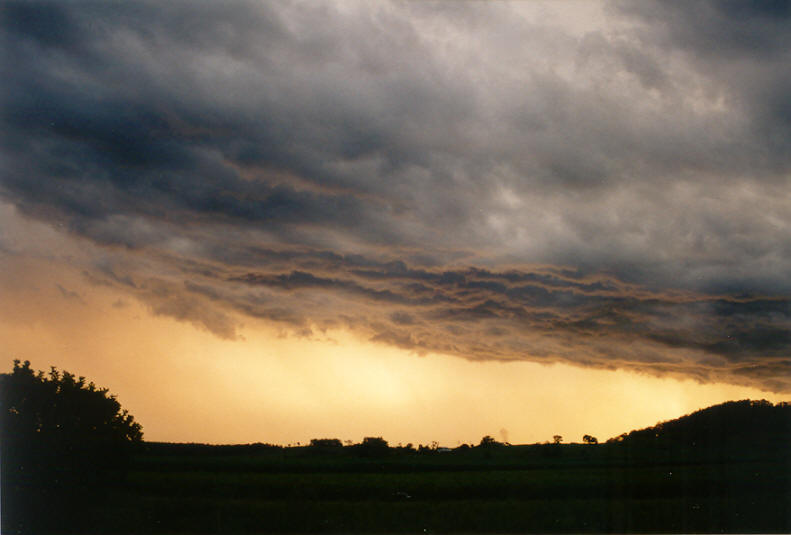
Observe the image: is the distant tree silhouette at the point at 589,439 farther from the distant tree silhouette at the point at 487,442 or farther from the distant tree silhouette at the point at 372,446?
the distant tree silhouette at the point at 372,446

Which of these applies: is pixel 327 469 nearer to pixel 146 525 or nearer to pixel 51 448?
pixel 146 525

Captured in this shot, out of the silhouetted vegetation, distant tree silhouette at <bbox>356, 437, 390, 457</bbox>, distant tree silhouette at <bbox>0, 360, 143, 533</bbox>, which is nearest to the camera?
distant tree silhouette at <bbox>0, 360, 143, 533</bbox>

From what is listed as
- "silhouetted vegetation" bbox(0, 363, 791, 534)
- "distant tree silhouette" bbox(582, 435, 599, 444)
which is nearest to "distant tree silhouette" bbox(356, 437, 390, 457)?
"silhouetted vegetation" bbox(0, 363, 791, 534)

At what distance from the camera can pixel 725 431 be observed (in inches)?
277

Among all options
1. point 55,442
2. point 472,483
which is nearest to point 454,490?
point 472,483

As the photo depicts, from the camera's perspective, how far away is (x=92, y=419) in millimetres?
6652

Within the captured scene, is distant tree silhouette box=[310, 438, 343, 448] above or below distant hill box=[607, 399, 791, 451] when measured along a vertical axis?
below

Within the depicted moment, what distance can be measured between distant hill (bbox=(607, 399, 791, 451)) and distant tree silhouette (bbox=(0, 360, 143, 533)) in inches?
234

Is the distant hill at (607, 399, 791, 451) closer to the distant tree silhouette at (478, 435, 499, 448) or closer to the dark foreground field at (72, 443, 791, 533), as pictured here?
the dark foreground field at (72, 443, 791, 533)

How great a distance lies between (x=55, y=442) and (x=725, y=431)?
315 inches

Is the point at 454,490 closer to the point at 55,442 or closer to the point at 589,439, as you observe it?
the point at 589,439

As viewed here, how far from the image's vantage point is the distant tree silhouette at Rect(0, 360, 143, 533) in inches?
238

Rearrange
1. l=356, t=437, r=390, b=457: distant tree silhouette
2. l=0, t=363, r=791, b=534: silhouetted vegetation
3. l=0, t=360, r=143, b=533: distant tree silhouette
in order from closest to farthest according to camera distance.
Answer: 1. l=0, t=360, r=143, b=533: distant tree silhouette
2. l=0, t=363, r=791, b=534: silhouetted vegetation
3. l=356, t=437, r=390, b=457: distant tree silhouette

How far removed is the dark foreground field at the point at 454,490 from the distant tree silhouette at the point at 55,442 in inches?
11.9
